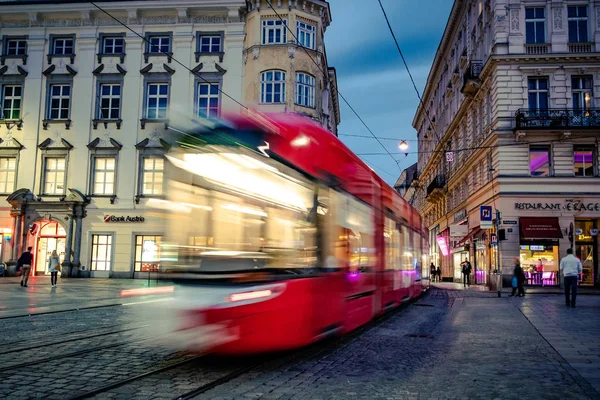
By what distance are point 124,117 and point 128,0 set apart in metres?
6.94

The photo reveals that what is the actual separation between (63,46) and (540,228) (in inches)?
1156

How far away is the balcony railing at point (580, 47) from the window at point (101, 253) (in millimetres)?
27429

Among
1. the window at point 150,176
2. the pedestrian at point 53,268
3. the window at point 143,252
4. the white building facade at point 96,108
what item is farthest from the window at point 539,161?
the pedestrian at point 53,268

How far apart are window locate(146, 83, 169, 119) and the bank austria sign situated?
2070 centimetres

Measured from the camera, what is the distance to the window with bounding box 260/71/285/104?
33688mm

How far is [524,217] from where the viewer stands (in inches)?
1208

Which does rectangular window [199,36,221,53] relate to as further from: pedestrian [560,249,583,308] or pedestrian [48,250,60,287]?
pedestrian [560,249,583,308]

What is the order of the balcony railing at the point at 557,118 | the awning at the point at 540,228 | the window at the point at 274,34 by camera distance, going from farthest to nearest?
1. the window at the point at 274,34
2. the balcony railing at the point at 557,118
3. the awning at the point at 540,228

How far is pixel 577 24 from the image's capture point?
3102 centimetres

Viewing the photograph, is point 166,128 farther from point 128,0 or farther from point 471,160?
point 471,160

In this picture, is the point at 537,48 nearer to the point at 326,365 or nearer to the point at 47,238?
the point at 326,365

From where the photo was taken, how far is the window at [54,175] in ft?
112

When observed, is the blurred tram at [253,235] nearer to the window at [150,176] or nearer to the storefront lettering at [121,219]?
the window at [150,176]

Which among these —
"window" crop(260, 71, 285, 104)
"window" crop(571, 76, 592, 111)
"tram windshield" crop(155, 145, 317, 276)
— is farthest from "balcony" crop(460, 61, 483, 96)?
"tram windshield" crop(155, 145, 317, 276)
